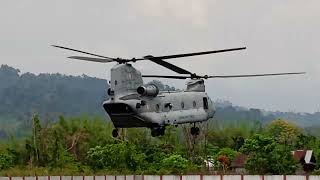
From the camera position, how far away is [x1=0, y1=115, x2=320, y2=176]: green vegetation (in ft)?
246

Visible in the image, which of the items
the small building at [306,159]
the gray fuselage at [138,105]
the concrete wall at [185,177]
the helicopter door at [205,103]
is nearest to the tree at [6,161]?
the concrete wall at [185,177]

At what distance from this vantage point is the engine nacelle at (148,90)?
3922 cm

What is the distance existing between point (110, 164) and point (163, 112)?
4306cm

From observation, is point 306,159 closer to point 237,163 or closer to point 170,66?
point 237,163

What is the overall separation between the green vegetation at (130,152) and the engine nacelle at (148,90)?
34.8 meters

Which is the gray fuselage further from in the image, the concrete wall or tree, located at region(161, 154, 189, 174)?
tree, located at region(161, 154, 189, 174)

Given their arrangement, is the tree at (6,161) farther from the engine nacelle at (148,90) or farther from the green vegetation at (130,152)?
the engine nacelle at (148,90)

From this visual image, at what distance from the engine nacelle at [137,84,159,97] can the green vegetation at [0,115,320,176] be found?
34750 mm

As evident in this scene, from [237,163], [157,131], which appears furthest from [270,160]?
[237,163]

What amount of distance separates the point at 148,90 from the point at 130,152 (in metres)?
43.5

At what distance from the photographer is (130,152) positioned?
82062 mm

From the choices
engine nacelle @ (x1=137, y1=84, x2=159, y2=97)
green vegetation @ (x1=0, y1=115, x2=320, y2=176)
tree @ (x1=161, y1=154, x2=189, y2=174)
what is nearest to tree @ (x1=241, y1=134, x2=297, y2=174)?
green vegetation @ (x1=0, y1=115, x2=320, y2=176)

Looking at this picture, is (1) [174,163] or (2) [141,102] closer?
(2) [141,102]

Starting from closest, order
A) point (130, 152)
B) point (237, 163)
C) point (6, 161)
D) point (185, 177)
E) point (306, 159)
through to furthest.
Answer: point (185, 177)
point (130, 152)
point (306, 159)
point (6, 161)
point (237, 163)
